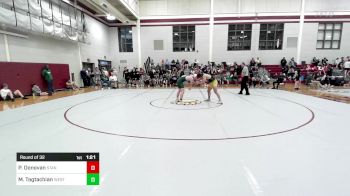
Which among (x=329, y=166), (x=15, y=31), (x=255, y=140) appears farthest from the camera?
(x=15, y=31)

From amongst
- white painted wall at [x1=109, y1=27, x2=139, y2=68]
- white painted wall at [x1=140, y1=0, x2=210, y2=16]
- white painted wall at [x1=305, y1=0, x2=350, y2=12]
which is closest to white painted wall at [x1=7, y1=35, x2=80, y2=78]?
white painted wall at [x1=109, y1=27, x2=139, y2=68]

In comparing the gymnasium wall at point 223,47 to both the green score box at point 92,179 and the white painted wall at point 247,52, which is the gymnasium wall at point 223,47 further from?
the green score box at point 92,179

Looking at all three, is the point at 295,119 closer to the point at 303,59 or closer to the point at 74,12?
the point at 74,12

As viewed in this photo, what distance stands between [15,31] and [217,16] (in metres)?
15.1

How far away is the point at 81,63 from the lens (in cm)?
1440

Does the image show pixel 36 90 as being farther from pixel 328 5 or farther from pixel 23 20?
pixel 328 5

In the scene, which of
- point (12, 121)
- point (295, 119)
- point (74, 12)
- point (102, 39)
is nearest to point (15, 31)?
point (74, 12)

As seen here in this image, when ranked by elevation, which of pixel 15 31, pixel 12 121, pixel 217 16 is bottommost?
pixel 12 121

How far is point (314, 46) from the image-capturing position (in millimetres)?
17688

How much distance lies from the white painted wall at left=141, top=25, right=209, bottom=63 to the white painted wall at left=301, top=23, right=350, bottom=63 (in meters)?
8.76

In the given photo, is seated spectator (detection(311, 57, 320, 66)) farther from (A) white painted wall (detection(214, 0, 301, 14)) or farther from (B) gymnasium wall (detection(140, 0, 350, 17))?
(A) white painted wall (detection(214, 0, 301, 14))
